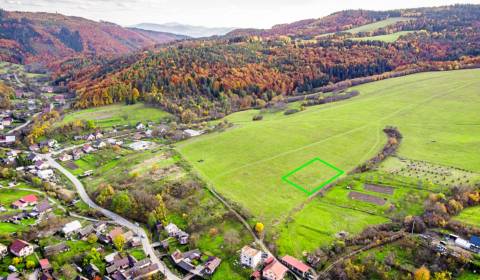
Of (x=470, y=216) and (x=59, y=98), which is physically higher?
(x=59, y=98)

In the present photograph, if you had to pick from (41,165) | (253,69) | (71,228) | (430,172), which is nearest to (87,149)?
(41,165)

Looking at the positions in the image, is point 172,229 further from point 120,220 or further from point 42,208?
point 42,208

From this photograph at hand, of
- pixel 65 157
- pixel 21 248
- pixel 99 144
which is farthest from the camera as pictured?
pixel 99 144

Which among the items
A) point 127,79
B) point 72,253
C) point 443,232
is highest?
point 127,79

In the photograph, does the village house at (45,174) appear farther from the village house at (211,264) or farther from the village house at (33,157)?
the village house at (211,264)

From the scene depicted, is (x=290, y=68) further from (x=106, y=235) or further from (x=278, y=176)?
(x=106, y=235)

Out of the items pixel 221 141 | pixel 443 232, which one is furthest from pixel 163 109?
pixel 443 232

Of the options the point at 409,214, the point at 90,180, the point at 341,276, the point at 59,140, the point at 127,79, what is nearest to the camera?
the point at 341,276

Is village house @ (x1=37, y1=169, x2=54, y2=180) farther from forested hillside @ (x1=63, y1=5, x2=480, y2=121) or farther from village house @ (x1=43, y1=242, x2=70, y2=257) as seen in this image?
forested hillside @ (x1=63, y1=5, x2=480, y2=121)
